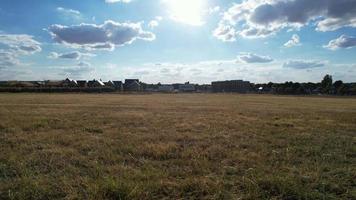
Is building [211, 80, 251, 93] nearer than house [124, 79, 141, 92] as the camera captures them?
No

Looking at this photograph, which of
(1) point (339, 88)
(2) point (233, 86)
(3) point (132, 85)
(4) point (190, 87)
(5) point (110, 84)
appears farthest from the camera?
(4) point (190, 87)

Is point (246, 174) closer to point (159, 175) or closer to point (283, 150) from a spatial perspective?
point (159, 175)

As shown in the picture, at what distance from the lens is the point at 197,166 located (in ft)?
23.3

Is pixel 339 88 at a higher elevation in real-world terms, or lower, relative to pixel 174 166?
higher

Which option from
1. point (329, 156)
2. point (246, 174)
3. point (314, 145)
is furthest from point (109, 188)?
point (314, 145)

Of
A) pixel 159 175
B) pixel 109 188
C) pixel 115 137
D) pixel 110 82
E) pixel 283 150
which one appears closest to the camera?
pixel 109 188

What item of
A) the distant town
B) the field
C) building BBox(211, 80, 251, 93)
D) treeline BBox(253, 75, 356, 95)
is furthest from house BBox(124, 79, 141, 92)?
the field

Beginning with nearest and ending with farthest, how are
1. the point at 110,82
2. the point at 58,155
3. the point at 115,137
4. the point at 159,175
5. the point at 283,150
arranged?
the point at 159,175
the point at 58,155
the point at 283,150
the point at 115,137
the point at 110,82

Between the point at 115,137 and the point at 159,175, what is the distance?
5076 millimetres

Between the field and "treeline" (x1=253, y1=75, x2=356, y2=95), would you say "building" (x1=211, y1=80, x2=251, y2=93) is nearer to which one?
"treeline" (x1=253, y1=75, x2=356, y2=95)

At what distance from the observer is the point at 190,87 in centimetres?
18400

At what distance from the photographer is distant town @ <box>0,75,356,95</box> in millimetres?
100681

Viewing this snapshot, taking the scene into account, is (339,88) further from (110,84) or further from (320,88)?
(110,84)

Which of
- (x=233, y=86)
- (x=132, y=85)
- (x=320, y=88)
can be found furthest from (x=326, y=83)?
(x=132, y=85)
